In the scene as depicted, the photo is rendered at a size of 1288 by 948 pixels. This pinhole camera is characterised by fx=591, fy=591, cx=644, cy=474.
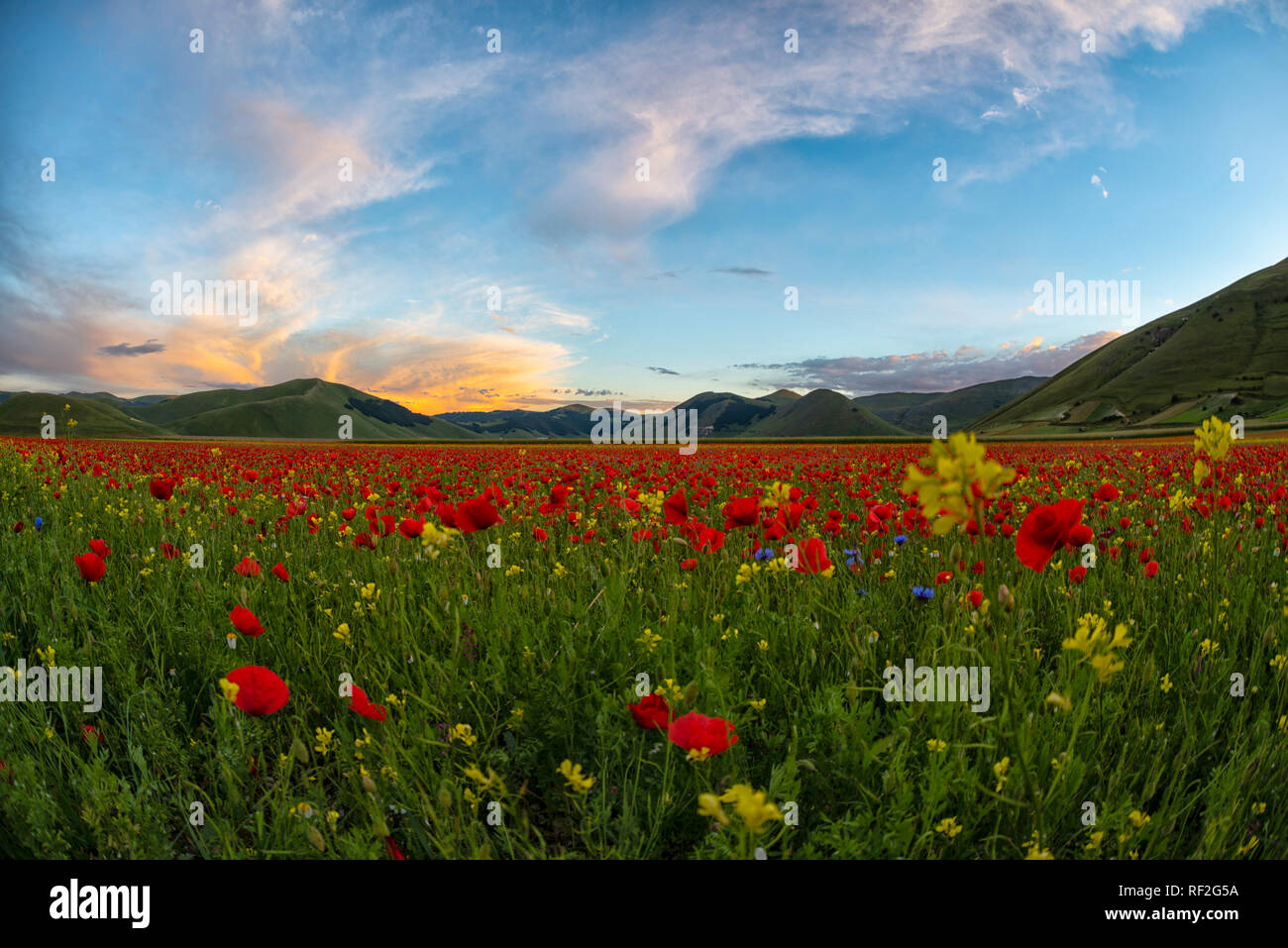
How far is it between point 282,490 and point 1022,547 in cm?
670

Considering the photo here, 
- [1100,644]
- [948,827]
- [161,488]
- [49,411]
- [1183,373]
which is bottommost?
[948,827]

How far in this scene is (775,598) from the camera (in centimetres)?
307

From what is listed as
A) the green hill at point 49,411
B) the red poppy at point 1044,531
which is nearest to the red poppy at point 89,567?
the red poppy at point 1044,531

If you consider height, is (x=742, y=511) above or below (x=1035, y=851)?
above

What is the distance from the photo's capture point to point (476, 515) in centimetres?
268

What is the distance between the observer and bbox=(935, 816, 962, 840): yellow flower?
1428 mm

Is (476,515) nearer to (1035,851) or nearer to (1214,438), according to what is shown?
(1035,851)

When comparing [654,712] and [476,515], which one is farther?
[476,515]

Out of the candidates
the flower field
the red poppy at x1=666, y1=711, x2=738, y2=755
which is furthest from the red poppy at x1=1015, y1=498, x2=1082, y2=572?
the red poppy at x1=666, y1=711, x2=738, y2=755

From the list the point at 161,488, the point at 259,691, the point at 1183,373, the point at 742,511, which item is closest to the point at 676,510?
the point at 742,511

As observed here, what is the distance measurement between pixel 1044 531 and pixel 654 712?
4.16 ft

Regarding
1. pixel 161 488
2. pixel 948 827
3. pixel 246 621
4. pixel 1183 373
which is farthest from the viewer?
pixel 1183 373

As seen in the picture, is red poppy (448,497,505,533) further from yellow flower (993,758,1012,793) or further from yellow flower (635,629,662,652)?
yellow flower (993,758,1012,793)
